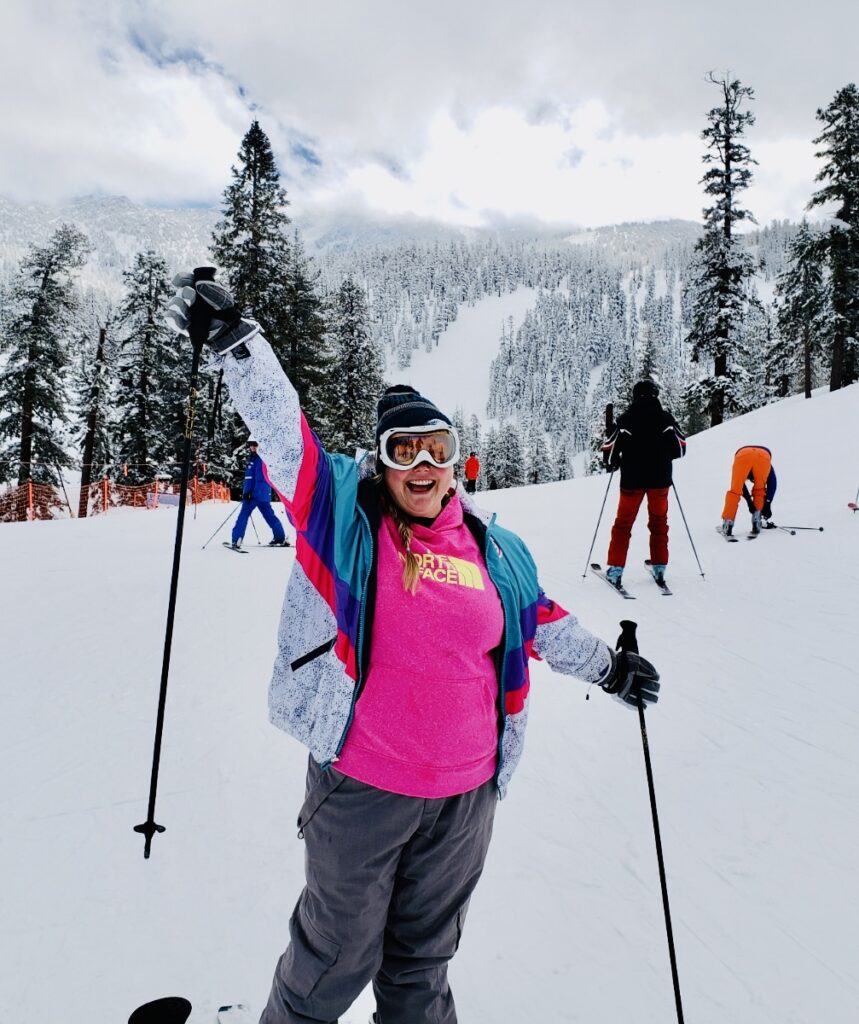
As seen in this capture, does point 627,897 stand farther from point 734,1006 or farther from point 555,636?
point 555,636

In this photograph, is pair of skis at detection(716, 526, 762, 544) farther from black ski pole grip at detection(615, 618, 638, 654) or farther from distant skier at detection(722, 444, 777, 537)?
black ski pole grip at detection(615, 618, 638, 654)

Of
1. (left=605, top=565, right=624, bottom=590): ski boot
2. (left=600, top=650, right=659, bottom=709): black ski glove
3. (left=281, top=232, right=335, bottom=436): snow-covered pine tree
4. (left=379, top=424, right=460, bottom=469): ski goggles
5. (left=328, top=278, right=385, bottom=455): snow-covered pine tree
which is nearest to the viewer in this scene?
(left=379, top=424, right=460, bottom=469): ski goggles

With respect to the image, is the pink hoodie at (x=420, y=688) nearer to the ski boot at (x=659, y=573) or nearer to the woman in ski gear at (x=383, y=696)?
the woman in ski gear at (x=383, y=696)

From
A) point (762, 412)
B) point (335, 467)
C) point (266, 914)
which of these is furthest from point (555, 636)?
point (762, 412)

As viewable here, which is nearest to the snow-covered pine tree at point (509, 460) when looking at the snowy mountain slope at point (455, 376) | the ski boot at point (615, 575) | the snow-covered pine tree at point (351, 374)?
the snow-covered pine tree at point (351, 374)

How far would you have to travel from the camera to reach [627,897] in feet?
9.54

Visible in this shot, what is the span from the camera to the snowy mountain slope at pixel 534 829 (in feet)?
8.01

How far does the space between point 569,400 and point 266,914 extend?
528ft

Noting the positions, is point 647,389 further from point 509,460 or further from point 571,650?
point 509,460

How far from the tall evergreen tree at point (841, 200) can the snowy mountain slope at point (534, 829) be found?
25066 millimetres

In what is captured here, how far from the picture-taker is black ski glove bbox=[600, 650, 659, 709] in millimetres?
2396

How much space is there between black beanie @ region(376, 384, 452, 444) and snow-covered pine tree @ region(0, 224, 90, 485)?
26.9m

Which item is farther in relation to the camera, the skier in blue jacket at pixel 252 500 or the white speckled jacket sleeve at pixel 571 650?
the skier in blue jacket at pixel 252 500

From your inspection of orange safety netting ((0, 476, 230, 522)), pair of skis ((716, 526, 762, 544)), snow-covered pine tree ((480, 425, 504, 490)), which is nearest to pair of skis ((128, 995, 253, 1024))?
pair of skis ((716, 526, 762, 544))
